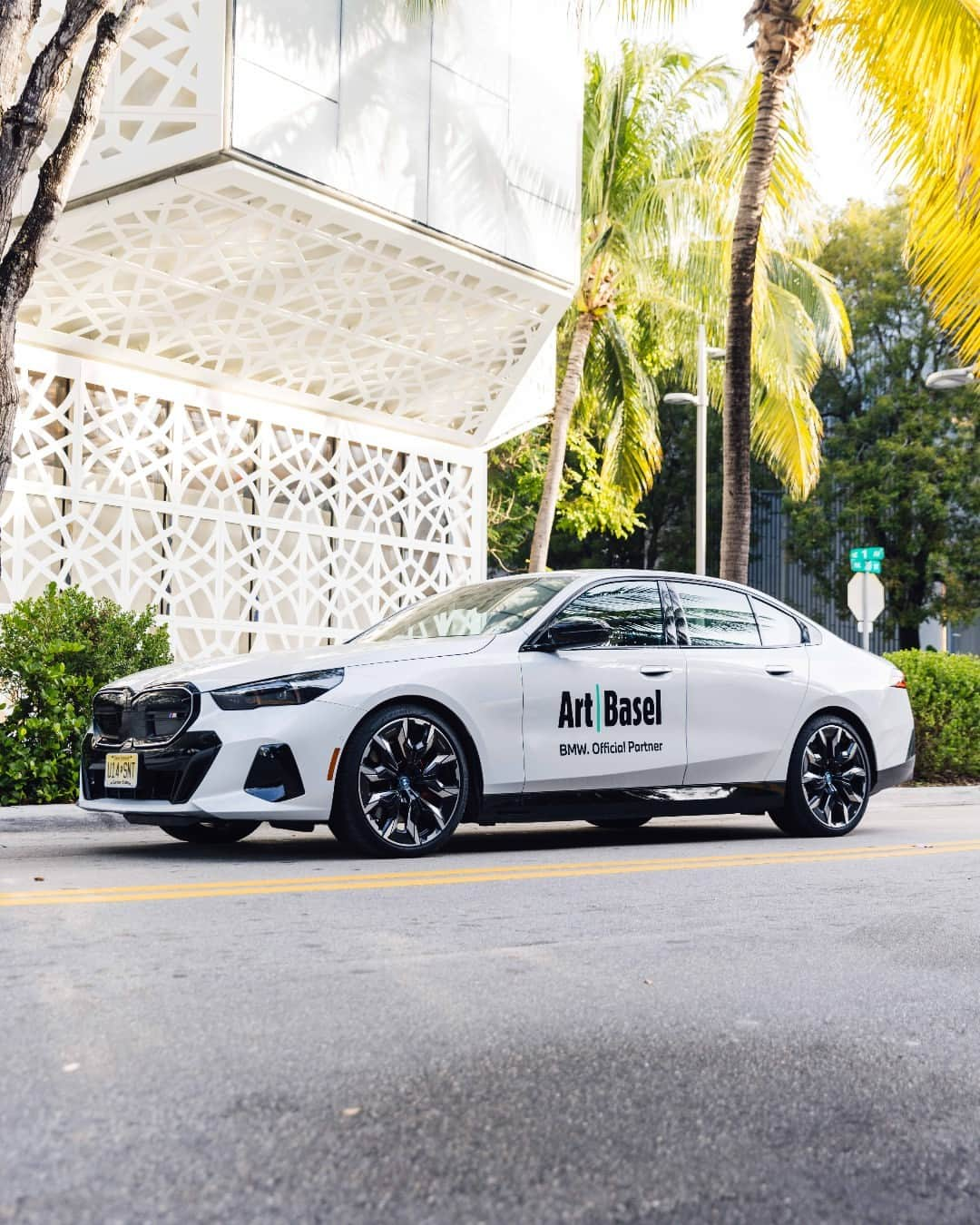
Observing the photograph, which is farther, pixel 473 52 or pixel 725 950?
pixel 473 52

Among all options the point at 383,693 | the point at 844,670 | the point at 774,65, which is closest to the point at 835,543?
the point at 774,65

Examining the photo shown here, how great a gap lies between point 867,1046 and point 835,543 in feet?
129

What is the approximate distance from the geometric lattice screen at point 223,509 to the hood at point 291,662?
678cm

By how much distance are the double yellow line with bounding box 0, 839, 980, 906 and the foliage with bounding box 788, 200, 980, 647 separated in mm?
31422

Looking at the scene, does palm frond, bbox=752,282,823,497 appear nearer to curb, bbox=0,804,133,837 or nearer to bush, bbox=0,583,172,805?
bush, bbox=0,583,172,805

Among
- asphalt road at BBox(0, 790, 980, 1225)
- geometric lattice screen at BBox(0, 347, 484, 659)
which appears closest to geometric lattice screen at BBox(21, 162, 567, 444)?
geometric lattice screen at BBox(0, 347, 484, 659)

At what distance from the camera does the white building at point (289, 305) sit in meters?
13.1

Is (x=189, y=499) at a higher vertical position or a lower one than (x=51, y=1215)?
higher

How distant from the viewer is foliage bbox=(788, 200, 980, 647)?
3881cm

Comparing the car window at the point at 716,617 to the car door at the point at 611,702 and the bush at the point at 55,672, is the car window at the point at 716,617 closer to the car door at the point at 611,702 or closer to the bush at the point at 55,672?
the car door at the point at 611,702

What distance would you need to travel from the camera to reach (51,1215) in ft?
8.59

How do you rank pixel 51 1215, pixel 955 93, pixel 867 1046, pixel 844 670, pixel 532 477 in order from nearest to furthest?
pixel 51 1215
pixel 867 1046
pixel 844 670
pixel 955 93
pixel 532 477

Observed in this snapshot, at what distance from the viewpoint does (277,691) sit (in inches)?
287

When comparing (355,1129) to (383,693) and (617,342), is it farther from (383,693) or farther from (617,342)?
(617,342)
